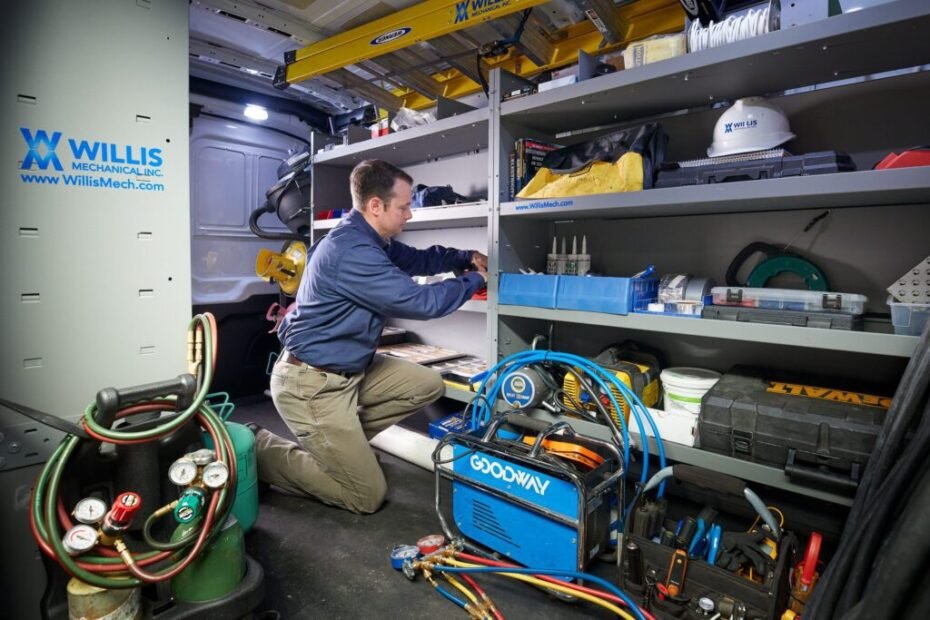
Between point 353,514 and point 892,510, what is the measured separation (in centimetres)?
201

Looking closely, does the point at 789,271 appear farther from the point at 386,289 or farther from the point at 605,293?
the point at 386,289

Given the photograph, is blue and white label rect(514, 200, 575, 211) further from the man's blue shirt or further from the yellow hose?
Answer: the yellow hose

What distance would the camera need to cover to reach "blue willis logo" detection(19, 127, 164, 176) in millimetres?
1244

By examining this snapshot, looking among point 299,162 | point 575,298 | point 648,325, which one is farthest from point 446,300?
point 299,162

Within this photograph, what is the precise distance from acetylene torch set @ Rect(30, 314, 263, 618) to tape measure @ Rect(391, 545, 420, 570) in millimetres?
600

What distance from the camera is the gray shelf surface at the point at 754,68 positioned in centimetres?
143

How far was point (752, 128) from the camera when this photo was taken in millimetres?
1757

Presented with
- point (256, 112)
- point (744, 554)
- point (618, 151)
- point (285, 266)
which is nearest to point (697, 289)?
point (618, 151)

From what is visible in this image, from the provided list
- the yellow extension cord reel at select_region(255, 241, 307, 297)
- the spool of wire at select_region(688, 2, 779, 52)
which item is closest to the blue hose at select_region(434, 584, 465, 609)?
the spool of wire at select_region(688, 2, 779, 52)

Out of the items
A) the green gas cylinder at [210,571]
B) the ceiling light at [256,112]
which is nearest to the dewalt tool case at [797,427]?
the green gas cylinder at [210,571]

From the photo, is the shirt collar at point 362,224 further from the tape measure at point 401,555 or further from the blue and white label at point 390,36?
the tape measure at point 401,555

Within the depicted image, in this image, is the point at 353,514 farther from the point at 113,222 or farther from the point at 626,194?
the point at 626,194

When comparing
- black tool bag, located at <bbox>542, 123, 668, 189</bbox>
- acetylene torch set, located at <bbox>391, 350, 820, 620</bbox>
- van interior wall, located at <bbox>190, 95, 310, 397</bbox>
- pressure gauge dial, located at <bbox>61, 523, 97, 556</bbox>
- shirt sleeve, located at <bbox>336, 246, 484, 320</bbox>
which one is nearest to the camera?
pressure gauge dial, located at <bbox>61, 523, 97, 556</bbox>

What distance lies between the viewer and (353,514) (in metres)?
2.32
